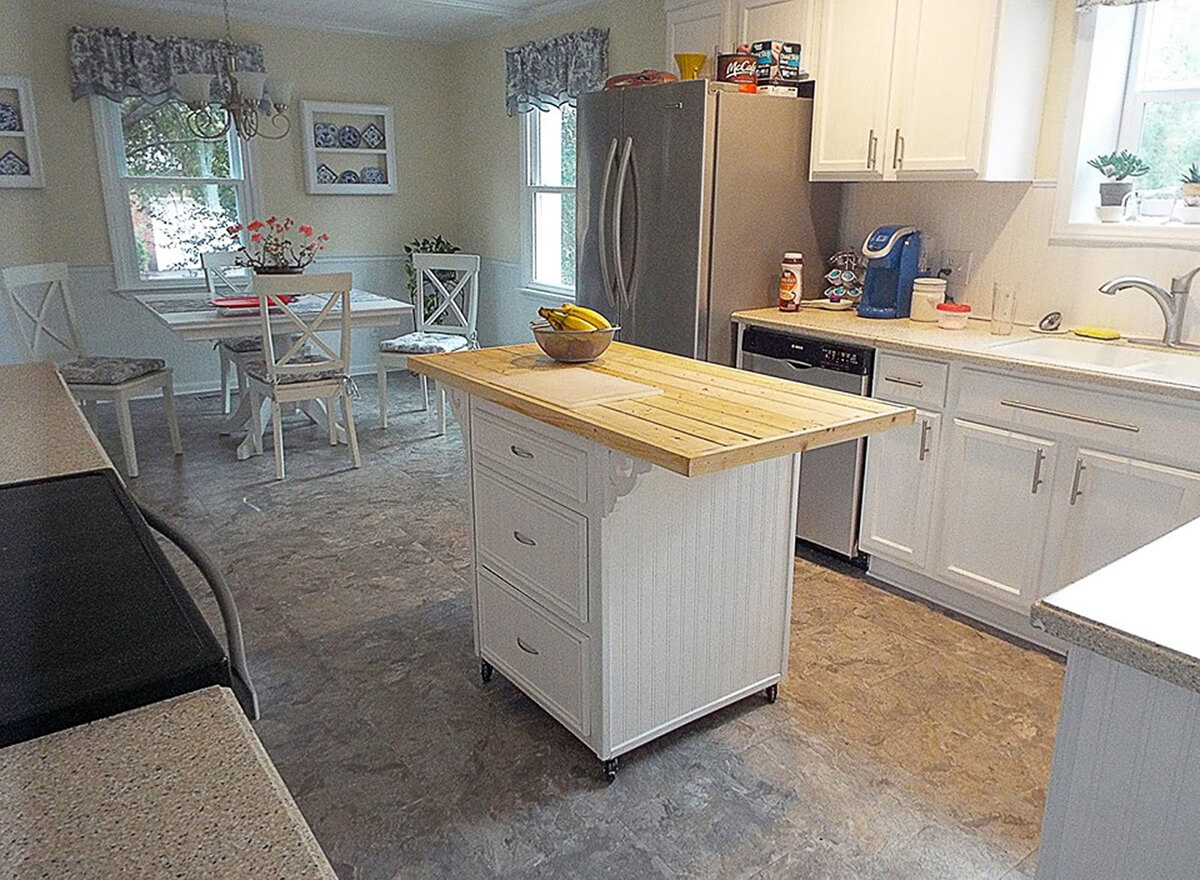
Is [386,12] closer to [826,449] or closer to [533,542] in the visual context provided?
[826,449]

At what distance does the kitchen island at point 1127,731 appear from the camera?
90 cm

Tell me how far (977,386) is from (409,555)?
82.8 inches

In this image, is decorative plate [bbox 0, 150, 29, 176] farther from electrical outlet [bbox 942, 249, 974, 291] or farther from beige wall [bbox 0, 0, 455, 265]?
electrical outlet [bbox 942, 249, 974, 291]

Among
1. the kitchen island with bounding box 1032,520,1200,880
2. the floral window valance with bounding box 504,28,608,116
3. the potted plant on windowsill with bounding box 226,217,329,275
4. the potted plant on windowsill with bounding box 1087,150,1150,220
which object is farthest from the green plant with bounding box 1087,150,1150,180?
the potted plant on windowsill with bounding box 226,217,329,275

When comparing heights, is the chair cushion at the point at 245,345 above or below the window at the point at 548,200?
below

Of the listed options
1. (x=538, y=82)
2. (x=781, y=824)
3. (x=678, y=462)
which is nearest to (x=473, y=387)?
(x=678, y=462)

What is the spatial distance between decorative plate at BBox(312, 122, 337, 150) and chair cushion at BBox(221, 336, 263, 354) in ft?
5.99

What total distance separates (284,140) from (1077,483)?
17.2ft

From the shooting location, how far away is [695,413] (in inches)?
71.9

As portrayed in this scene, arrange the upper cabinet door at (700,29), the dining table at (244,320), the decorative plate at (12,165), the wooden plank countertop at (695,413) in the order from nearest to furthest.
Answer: the wooden plank countertop at (695,413)
the upper cabinet door at (700,29)
the dining table at (244,320)
the decorative plate at (12,165)

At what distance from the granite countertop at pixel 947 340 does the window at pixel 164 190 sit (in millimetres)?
3980

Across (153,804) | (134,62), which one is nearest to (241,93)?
(134,62)

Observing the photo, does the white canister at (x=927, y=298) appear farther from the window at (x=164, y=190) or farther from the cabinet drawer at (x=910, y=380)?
the window at (x=164, y=190)

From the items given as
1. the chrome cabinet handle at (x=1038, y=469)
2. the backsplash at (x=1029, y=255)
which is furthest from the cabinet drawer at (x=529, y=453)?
the backsplash at (x=1029, y=255)
